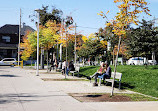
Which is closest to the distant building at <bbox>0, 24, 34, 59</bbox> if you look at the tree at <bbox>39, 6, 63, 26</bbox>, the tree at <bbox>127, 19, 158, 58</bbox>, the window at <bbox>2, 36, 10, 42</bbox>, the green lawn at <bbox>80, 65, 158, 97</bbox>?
the window at <bbox>2, 36, 10, 42</bbox>

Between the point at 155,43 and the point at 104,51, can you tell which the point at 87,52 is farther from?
the point at 155,43

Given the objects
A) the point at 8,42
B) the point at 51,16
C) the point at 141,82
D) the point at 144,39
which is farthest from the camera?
the point at 8,42

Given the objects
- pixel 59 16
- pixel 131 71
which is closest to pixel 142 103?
pixel 131 71

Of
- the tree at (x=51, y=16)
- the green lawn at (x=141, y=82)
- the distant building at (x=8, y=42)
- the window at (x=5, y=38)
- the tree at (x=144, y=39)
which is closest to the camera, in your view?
the green lawn at (x=141, y=82)

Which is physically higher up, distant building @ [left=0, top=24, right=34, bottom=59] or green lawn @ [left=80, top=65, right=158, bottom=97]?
distant building @ [left=0, top=24, right=34, bottom=59]

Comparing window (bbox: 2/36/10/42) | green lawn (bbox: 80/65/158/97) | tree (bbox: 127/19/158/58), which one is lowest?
green lawn (bbox: 80/65/158/97)

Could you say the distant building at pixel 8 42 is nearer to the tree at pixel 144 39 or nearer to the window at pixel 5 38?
the window at pixel 5 38

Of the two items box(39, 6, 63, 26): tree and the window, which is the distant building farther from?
box(39, 6, 63, 26): tree

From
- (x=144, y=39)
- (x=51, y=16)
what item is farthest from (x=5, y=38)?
(x=144, y=39)

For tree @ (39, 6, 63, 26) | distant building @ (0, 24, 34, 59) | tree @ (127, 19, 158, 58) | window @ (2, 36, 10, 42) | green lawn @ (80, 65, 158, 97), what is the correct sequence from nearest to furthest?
green lawn @ (80, 65, 158, 97)
tree @ (127, 19, 158, 58)
tree @ (39, 6, 63, 26)
distant building @ (0, 24, 34, 59)
window @ (2, 36, 10, 42)

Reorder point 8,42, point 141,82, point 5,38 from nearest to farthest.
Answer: point 141,82 → point 5,38 → point 8,42

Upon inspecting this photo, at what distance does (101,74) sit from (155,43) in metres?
9.73

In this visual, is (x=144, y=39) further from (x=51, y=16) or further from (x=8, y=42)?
(x=8, y=42)

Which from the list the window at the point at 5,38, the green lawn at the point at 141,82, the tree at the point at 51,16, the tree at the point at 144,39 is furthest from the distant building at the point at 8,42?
the green lawn at the point at 141,82
